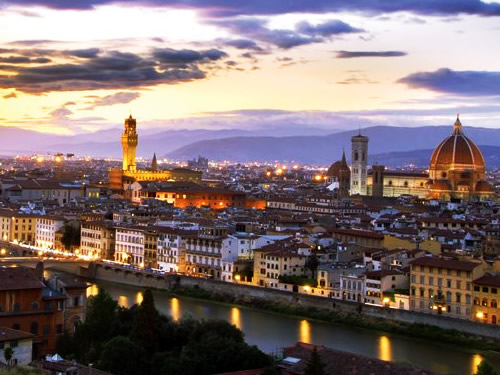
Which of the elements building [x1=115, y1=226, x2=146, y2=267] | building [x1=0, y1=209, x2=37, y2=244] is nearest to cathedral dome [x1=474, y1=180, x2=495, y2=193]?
building [x1=0, y1=209, x2=37, y2=244]

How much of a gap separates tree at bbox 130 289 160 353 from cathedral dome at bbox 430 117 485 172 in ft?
153

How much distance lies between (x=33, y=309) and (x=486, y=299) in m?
10.4

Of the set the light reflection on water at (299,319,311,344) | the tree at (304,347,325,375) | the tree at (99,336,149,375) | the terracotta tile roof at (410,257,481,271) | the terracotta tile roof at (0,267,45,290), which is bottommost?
the light reflection on water at (299,319,311,344)

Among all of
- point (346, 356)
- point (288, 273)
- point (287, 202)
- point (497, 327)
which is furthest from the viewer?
point (287, 202)

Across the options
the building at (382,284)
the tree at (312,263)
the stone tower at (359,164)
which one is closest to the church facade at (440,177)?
the stone tower at (359,164)

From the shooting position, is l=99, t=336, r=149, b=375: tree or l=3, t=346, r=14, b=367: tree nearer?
l=3, t=346, r=14, b=367: tree

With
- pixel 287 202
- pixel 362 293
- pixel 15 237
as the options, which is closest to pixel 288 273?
pixel 362 293

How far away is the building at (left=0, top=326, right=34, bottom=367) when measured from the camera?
14.9 m

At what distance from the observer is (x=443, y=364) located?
2028 centimetres

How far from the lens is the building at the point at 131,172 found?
70.9 m

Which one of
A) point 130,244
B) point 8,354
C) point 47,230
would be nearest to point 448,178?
point 47,230

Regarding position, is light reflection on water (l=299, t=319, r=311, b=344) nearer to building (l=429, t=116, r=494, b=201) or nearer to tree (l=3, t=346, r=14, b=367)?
tree (l=3, t=346, r=14, b=367)

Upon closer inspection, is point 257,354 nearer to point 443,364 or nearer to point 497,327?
point 443,364

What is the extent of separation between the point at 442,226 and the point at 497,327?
15.3 m
